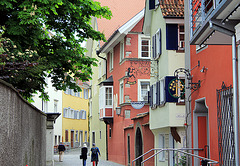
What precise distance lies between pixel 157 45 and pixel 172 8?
2.34 meters

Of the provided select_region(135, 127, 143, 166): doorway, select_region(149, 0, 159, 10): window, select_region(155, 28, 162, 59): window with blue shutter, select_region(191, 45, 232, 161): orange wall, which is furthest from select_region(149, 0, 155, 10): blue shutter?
select_region(191, 45, 232, 161): orange wall

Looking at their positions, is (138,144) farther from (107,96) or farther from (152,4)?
(107,96)

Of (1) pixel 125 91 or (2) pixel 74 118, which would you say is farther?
(2) pixel 74 118

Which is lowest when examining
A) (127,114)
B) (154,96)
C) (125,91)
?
(127,114)

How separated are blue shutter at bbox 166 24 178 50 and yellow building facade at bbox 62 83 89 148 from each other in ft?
131

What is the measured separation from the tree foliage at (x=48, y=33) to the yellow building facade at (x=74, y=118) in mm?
38914

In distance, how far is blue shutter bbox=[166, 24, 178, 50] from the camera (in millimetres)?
19109

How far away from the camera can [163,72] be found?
2048 centimetres

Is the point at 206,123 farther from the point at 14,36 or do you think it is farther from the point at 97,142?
the point at 97,142

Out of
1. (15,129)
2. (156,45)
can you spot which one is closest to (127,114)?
(156,45)

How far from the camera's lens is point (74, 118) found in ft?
214

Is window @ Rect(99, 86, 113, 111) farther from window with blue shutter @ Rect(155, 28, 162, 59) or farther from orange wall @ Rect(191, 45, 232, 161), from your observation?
orange wall @ Rect(191, 45, 232, 161)

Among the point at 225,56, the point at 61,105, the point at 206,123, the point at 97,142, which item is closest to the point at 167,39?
the point at 206,123

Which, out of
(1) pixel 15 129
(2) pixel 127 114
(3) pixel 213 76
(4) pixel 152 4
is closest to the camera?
(1) pixel 15 129
